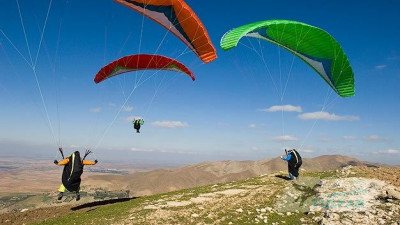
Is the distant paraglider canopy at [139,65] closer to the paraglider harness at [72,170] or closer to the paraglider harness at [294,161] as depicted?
the paraglider harness at [72,170]

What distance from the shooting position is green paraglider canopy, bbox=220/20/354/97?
562 inches

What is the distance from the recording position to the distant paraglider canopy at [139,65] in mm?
18859

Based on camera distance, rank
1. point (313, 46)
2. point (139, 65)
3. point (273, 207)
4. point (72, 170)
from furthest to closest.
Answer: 1. point (139, 65)
2. point (313, 46)
3. point (273, 207)
4. point (72, 170)

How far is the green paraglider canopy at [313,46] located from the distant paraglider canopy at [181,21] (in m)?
2.11

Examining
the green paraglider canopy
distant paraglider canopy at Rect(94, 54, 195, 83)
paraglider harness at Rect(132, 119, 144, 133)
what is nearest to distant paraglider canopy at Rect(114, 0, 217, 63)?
the green paraglider canopy

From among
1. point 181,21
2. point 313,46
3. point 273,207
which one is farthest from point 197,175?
point 181,21

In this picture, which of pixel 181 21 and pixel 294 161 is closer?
pixel 181 21

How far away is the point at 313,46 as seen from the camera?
16.0 m

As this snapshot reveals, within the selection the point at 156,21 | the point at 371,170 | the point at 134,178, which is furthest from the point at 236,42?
the point at 134,178

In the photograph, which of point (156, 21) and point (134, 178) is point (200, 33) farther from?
point (134, 178)

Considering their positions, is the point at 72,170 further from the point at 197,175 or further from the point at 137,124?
the point at 197,175

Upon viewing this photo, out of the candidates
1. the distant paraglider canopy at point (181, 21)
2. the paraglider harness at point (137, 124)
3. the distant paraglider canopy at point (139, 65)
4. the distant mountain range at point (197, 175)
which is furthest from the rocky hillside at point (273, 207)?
the distant mountain range at point (197, 175)

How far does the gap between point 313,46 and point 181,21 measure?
7.51 metres

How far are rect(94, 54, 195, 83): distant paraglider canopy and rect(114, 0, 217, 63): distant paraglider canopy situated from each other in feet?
11.2
